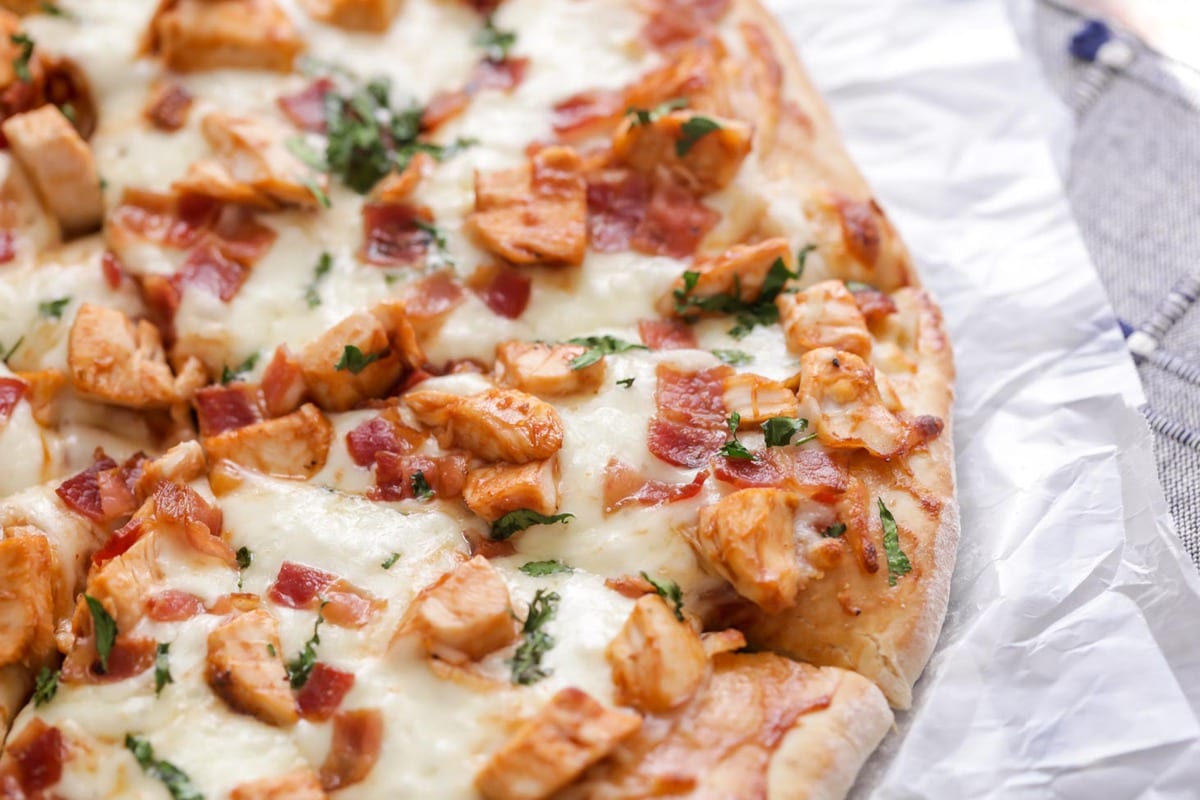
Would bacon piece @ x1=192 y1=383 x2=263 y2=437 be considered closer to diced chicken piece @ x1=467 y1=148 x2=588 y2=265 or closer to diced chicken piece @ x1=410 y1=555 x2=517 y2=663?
diced chicken piece @ x1=467 y1=148 x2=588 y2=265

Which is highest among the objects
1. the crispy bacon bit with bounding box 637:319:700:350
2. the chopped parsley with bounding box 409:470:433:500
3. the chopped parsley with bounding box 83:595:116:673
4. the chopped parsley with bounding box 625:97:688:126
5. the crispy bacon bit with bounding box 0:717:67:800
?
the chopped parsley with bounding box 625:97:688:126

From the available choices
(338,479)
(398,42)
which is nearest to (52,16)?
(398,42)

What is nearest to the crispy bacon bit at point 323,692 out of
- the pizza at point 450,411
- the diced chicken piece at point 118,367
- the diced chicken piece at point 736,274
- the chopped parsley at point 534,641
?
the pizza at point 450,411

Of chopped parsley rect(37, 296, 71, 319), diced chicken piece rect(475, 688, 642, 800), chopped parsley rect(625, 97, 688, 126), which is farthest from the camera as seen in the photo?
chopped parsley rect(625, 97, 688, 126)

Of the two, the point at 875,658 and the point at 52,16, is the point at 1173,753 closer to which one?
the point at 875,658

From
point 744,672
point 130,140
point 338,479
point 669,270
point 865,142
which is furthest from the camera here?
point 865,142

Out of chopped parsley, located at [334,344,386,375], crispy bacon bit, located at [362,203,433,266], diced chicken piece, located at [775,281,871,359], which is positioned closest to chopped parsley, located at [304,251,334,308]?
crispy bacon bit, located at [362,203,433,266]
